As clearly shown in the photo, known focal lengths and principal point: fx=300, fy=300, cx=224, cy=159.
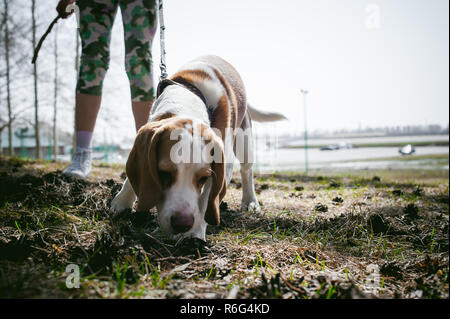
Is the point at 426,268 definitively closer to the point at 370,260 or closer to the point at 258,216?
the point at 370,260

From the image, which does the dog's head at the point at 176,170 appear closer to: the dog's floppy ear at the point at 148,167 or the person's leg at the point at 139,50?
the dog's floppy ear at the point at 148,167

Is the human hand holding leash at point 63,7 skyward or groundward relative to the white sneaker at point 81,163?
skyward

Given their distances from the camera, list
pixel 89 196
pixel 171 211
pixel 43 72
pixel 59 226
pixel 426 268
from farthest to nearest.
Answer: pixel 43 72 < pixel 89 196 < pixel 59 226 < pixel 171 211 < pixel 426 268

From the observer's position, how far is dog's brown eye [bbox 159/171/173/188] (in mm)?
1623

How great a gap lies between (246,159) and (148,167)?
67.1 inches

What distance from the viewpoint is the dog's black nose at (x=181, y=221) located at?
149 centimetres

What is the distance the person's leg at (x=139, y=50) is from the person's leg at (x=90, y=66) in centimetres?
23

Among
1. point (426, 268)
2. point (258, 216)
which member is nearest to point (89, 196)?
point (258, 216)

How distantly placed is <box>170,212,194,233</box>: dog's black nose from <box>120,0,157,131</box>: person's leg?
5.41 ft

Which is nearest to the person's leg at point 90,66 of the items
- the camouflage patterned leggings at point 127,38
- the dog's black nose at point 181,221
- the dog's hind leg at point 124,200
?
the camouflage patterned leggings at point 127,38

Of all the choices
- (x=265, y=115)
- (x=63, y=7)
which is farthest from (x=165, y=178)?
(x=265, y=115)

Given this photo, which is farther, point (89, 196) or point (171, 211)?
point (89, 196)

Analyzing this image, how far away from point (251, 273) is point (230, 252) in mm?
277
